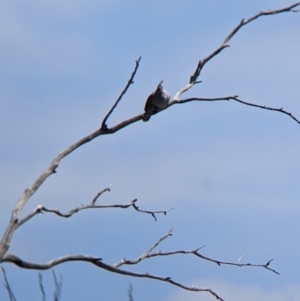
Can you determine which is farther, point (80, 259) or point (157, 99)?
point (157, 99)

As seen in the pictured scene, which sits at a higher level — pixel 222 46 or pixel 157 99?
pixel 157 99

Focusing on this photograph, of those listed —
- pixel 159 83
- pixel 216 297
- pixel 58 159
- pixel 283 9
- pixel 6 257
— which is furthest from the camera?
pixel 159 83

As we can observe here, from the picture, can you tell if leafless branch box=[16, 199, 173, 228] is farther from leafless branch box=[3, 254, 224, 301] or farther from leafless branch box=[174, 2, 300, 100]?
leafless branch box=[174, 2, 300, 100]

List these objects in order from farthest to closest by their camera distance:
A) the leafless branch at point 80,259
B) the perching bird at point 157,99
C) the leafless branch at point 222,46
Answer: the perching bird at point 157,99 → the leafless branch at point 222,46 → the leafless branch at point 80,259

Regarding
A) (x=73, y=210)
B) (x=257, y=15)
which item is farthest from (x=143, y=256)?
(x=257, y=15)

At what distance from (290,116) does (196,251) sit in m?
1.59

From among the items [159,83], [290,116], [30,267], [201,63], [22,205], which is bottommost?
[30,267]

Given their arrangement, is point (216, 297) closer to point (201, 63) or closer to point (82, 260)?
point (82, 260)

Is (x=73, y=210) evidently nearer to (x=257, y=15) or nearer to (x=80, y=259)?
(x=80, y=259)

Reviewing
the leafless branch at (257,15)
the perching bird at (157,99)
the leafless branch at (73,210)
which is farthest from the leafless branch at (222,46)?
the perching bird at (157,99)

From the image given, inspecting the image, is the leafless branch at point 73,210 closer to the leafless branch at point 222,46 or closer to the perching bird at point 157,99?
the leafless branch at point 222,46

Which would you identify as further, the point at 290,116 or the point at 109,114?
→ the point at 290,116

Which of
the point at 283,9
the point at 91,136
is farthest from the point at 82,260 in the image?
the point at 283,9

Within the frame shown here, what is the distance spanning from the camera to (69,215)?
534 centimetres
